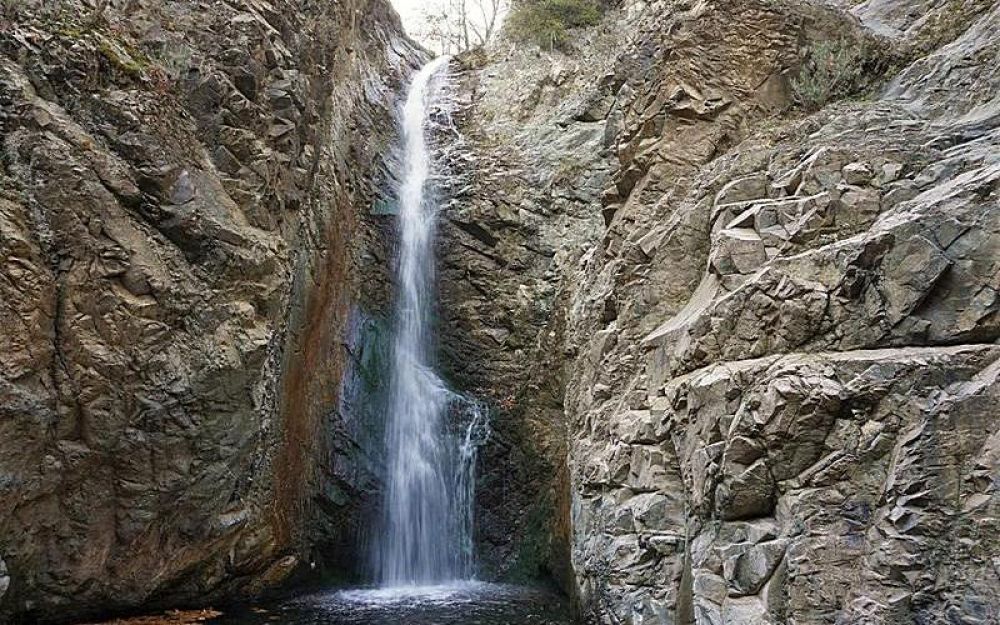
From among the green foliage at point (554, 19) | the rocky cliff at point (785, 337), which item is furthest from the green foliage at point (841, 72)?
the green foliage at point (554, 19)

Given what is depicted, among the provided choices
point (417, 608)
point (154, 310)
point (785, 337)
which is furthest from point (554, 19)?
point (785, 337)

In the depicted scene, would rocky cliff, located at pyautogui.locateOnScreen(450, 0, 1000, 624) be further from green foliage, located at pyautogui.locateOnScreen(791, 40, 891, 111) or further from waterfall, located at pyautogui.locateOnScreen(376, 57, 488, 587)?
waterfall, located at pyautogui.locateOnScreen(376, 57, 488, 587)

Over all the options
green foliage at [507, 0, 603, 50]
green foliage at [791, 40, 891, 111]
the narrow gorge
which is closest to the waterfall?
the narrow gorge

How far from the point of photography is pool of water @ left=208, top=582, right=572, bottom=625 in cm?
977

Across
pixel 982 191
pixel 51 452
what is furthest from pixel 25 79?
pixel 982 191

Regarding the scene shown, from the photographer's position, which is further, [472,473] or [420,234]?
[420,234]

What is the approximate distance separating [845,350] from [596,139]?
1321 centimetres

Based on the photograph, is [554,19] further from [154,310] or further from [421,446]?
[154,310]

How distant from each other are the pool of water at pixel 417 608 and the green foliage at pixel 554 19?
16529 millimetres

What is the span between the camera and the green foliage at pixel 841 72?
10.1 meters

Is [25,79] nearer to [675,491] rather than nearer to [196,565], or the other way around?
[196,565]

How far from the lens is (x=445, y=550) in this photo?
1316 cm

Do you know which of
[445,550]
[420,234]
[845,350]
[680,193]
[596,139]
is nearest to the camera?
[845,350]

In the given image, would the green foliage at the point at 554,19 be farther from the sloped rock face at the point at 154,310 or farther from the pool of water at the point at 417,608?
the pool of water at the point at 417,608
